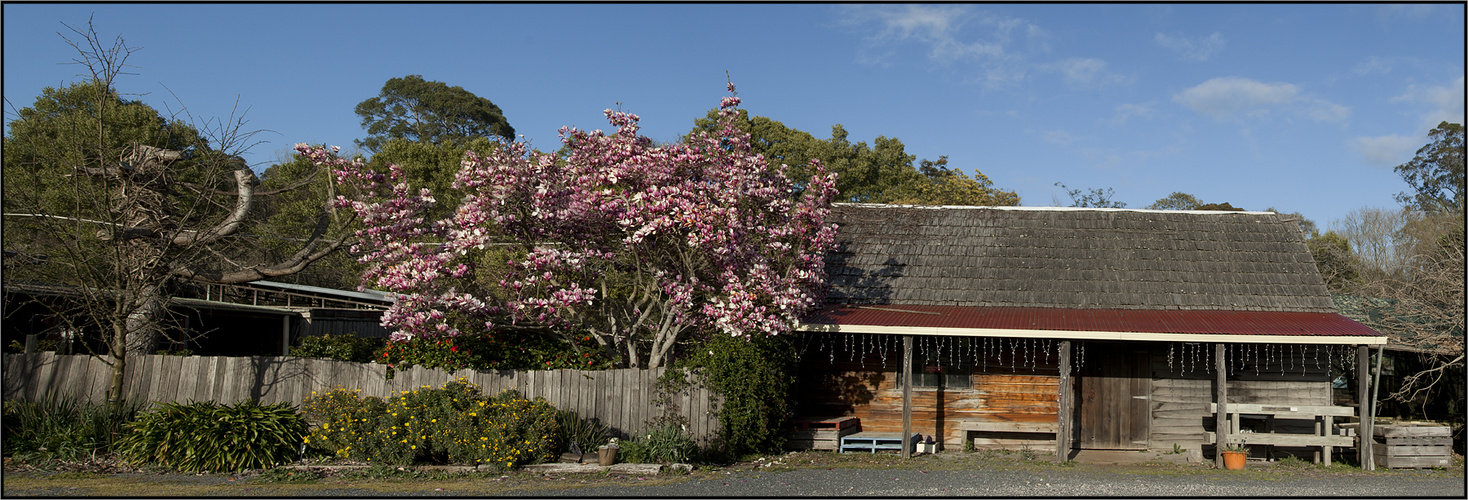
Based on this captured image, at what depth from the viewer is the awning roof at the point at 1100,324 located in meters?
12.1

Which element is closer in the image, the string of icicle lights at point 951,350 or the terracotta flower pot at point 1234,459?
the terracotta flower pot at point 1234,459

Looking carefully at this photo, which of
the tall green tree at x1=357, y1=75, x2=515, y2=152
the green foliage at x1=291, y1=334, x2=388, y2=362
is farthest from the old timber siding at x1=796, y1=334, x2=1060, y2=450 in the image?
the tall green tree at x1=357, y1=75, x2=515, y2=152

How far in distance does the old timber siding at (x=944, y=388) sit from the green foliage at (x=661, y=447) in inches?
123

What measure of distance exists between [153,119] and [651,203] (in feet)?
73.7

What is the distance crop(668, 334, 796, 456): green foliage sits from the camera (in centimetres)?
1186

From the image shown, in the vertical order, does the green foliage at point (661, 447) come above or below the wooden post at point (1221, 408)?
below

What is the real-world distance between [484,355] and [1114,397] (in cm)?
943

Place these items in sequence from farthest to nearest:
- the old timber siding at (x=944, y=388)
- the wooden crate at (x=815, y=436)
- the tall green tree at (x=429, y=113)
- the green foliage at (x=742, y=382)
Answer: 1. the tall green tree at (x=429, y=113)
2. the old timber siding at (x=944, y=388)
3. the wooden crate at (x=815, y=436)
4. the green foliage at (x=742, y=382)

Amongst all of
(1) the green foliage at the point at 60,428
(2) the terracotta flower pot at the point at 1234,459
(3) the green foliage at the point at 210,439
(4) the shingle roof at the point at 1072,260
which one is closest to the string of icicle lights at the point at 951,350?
(4) the shingle roof at the point at 1072,260

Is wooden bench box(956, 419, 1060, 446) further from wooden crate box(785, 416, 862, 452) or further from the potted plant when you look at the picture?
the potted plant

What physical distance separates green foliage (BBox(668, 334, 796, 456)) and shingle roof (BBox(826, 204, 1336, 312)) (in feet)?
8.51

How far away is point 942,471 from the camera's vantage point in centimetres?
1173

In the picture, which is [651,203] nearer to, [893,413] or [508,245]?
[508,245]

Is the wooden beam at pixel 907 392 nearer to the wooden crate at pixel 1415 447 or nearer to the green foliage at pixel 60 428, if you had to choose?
the wooden crate at pixel 1415 447
